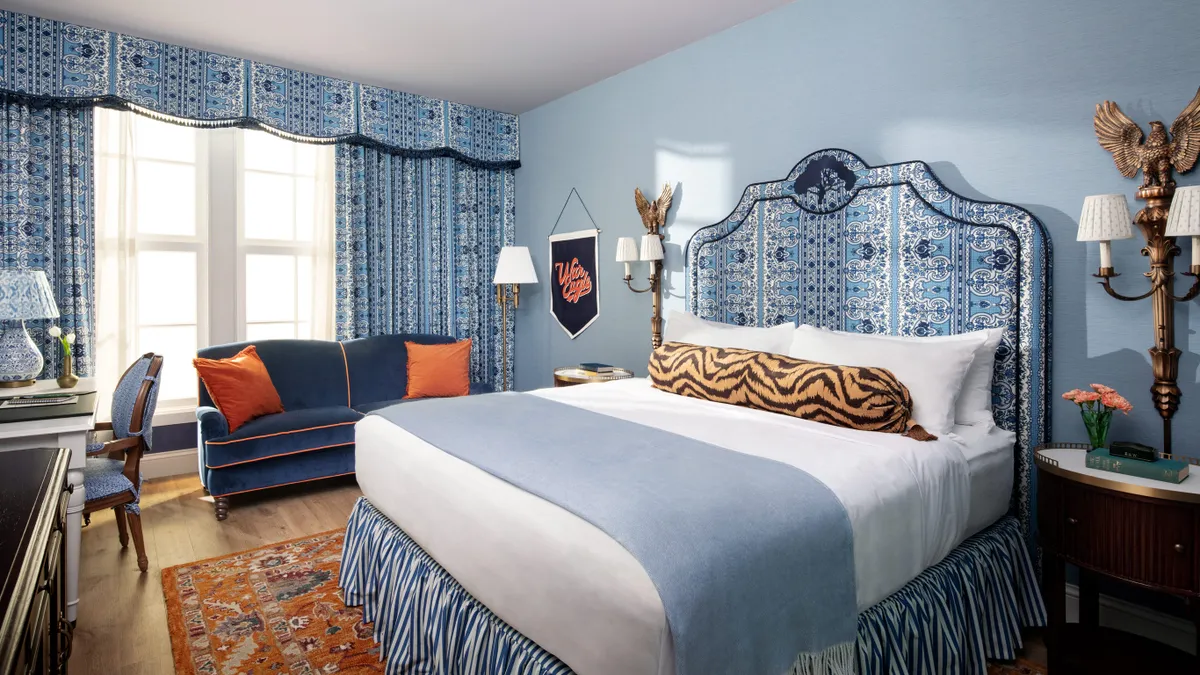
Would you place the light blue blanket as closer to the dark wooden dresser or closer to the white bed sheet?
the white bed sheet

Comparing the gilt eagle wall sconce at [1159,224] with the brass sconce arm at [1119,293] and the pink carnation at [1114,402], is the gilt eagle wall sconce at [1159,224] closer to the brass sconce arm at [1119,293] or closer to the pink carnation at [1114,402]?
the brass sconce arm at [1119,293]

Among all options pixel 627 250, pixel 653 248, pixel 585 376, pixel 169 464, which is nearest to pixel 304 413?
pixel 169 464

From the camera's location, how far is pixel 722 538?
135cm

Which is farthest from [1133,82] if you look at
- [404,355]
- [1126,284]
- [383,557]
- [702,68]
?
[404,355]

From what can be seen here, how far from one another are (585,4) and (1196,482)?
9.83ft

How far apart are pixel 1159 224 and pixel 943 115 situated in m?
0.88

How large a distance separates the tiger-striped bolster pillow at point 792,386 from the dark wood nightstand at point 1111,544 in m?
0.39

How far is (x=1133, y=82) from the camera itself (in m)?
2.19

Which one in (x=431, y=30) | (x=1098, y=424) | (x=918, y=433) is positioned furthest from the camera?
(x=431, y=30)

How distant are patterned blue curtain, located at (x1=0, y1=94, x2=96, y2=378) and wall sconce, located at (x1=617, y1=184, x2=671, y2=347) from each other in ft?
9.76

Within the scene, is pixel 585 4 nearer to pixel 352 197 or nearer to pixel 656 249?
pixel 656 249

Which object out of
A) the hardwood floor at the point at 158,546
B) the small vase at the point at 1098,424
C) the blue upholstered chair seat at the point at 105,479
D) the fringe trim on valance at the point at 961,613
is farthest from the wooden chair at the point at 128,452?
the small vase at the point at 1098,424

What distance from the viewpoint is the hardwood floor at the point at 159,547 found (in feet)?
7.14

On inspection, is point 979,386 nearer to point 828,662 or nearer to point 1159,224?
point 1159,224
